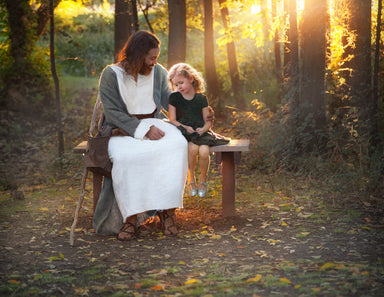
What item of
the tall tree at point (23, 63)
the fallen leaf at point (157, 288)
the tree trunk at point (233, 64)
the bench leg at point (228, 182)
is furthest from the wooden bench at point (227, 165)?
the tall tree at point (23, 63)

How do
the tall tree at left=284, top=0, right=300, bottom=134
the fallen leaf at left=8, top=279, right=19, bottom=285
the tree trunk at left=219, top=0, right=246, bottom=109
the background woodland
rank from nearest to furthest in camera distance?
1. the fallen leaf at left=8, top=279, right=19, bottom=285
2. the background woodland
3. the tall tree at left=284, top=0, right=300, bottom=134
4. the tree trunk at left=219, top=0, right=246, bottom=109

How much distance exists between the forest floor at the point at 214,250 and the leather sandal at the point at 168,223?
9cm

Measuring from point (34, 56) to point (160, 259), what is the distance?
1116 cm

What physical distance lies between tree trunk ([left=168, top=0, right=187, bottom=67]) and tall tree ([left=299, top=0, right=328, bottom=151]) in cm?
300

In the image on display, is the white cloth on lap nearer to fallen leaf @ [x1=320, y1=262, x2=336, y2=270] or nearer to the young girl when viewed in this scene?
the young girl

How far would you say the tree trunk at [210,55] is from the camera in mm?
13375

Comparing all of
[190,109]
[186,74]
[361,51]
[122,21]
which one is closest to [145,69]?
[186,74]

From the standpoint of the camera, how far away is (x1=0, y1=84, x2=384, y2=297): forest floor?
12.6ft

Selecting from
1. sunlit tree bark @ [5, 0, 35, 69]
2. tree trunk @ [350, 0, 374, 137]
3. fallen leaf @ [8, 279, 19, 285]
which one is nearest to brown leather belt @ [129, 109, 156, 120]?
fallen leaf @ [8, 279, 19, 285]

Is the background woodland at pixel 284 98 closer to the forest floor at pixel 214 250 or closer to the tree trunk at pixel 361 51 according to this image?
the tree trunk at pixel 361 51

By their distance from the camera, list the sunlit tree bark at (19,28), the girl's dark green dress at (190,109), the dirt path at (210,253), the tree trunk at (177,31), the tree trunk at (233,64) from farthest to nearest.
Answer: the tree trunk at (233,64)
the sunlit tree bark at (19,28)
the tree trunk at (177,31)
the girl's dark green dress at (190,109)
the dirt path at (210,253)

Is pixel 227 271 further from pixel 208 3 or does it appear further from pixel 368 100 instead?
pixel 208 3

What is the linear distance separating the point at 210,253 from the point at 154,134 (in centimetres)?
142

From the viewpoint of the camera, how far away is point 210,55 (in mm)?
13766
